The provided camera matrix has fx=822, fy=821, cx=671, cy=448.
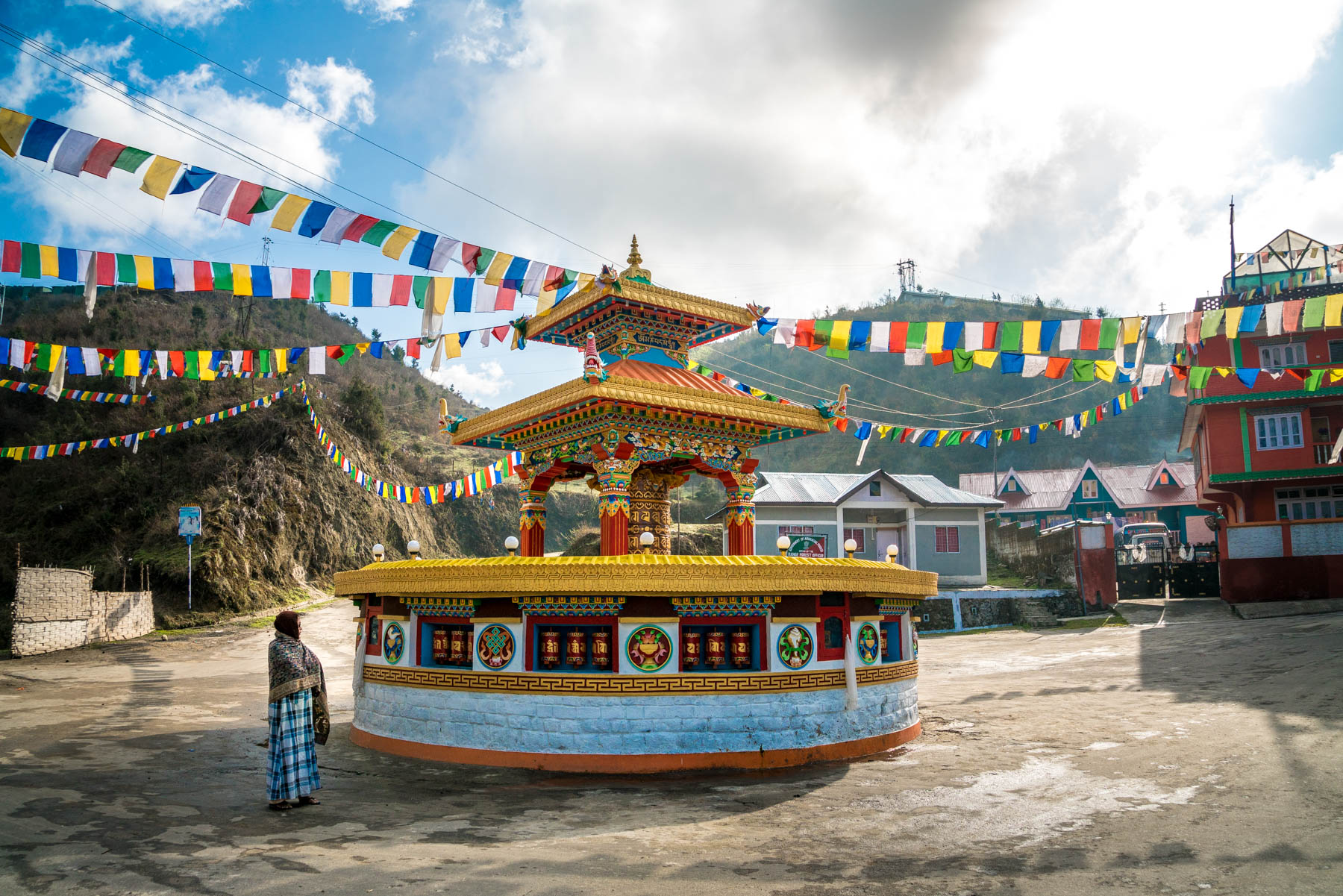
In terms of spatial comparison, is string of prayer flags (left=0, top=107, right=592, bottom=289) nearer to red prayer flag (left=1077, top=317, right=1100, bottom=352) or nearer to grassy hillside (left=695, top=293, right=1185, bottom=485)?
red prayer flag (left=1077, top=317, right=1100, bottom=352)

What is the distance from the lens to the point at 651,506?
14922mm

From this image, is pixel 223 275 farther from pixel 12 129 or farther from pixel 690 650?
pixel 690 650

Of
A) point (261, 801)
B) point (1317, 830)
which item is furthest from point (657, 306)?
point (1317, 830)

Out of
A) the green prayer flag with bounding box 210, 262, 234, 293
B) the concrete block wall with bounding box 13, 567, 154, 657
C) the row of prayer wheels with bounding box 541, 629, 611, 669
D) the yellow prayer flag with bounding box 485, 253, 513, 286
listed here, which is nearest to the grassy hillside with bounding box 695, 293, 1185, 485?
the concrete block wall with bounding box 13, 567, 154, 657

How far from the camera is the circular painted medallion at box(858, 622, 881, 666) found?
11.0 meters

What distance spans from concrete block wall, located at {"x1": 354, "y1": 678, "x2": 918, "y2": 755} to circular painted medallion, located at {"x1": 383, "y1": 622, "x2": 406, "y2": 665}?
88 centimetres

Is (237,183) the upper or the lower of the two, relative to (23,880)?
upper

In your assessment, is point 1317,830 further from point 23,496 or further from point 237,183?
point 23,496

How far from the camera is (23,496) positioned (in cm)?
3775

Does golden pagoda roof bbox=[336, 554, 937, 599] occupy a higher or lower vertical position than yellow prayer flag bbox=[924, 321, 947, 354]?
lower

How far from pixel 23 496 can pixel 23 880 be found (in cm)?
4086

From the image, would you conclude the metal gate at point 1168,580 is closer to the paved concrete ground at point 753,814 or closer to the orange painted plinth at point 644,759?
the paved concrete ground at point 753,814

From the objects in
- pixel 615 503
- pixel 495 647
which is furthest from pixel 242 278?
pixel 495 647

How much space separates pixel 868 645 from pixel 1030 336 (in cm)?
710
